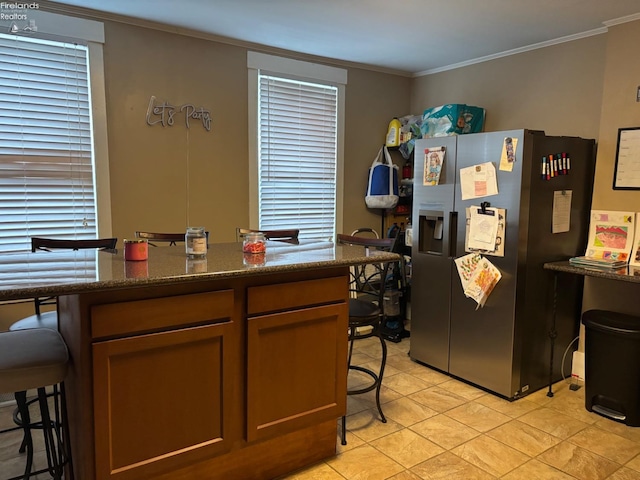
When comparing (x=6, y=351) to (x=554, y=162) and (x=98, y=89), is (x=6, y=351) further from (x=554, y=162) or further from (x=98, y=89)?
(x=554, y=162)

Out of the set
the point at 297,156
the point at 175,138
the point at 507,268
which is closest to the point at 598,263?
the point at 507,268

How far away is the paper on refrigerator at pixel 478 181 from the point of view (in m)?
2.96

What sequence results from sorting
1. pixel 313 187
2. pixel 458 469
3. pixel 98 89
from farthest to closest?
pixel 313 187, pixel 98 89, pixel 458 469

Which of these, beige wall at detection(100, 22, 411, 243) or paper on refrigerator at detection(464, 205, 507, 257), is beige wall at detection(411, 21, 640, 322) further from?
beige wall at detection(100, 22, 411, 243)

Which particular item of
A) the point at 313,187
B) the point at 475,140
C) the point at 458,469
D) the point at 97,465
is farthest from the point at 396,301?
the point at 97,465

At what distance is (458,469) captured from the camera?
2.24 meters

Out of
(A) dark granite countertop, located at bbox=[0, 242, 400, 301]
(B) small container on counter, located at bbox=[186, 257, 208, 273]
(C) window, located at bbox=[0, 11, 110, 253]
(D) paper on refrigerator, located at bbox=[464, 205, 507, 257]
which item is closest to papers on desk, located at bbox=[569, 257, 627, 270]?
(D) paper on refrigerator, located at bbox=[464, 205, 507, 257]

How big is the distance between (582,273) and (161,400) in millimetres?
2402

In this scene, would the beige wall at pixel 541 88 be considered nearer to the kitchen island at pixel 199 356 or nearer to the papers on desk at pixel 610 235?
the papers on desk at pixel 610 235

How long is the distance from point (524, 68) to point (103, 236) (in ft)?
11.5

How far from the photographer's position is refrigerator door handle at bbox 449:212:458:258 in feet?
10.6

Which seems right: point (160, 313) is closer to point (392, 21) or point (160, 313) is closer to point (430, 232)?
point (430, 232)

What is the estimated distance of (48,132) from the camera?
310 centimetres

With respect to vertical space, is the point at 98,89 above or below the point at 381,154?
above
